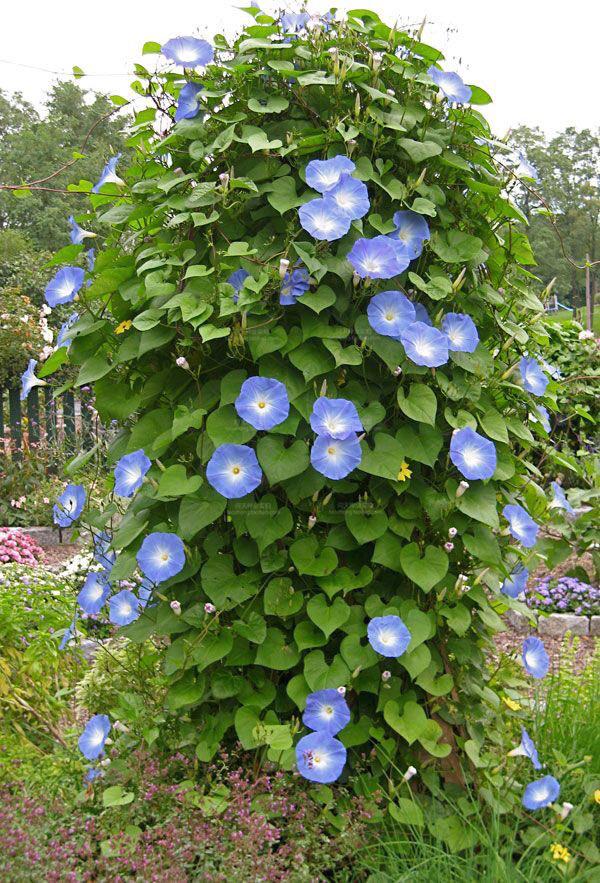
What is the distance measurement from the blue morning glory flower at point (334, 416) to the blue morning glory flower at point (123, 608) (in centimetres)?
70

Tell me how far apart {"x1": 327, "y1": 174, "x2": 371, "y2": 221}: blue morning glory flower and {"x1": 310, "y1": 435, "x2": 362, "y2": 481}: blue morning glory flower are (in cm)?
45

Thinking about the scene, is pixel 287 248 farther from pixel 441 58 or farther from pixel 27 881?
pixel 27 881

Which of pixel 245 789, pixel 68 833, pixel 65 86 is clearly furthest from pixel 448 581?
pixel 65 86

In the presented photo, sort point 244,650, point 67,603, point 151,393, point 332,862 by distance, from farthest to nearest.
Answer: point 67,603 < point 151,393 < point 244,650 < point 332,862

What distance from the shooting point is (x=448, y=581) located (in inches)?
76.7

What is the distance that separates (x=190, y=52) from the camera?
1906 mm

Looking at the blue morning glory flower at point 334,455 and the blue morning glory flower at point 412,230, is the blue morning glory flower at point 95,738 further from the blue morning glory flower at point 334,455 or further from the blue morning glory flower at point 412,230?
the blue morning glory flower at point 412,230

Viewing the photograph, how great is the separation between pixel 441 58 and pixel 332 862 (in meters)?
1.76

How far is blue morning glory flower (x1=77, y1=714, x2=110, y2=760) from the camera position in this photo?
1.98m

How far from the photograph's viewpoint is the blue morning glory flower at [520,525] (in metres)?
2.04

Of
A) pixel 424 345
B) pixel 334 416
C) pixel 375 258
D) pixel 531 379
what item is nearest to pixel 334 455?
pixel 334 416

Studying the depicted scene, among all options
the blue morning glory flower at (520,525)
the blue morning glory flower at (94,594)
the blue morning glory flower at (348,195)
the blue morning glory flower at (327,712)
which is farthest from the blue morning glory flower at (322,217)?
the blue morning glory flower at (94,594)

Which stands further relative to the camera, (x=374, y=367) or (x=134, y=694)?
(x=134, y=694)

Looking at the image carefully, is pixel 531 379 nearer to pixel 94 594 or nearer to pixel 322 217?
pixel 322 217
